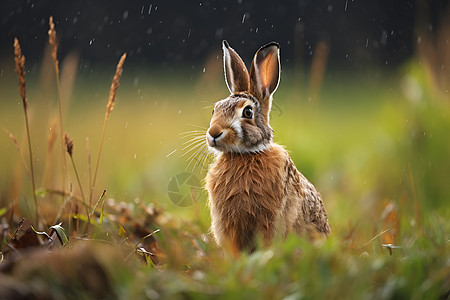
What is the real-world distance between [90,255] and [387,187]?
10.8ft

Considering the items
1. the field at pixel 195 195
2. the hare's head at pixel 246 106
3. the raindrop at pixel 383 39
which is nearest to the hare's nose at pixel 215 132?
the hare's head at pixel 246 106

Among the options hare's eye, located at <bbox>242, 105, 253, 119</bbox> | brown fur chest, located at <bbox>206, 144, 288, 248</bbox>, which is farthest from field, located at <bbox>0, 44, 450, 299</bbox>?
hare's eye, located at <bbox>242, 105, 253, 119</bbox>

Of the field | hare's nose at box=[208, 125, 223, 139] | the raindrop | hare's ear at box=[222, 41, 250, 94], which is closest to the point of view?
the field

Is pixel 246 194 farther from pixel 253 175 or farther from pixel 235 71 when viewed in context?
pixel 235 71

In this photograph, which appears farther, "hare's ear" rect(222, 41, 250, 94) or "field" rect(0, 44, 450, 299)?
"hare's ear" rect(222, 41, 250, 94)

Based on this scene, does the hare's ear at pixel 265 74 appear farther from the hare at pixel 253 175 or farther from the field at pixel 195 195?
the field at pixel 195 195

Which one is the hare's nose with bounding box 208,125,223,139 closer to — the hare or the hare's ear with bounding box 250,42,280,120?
the hare

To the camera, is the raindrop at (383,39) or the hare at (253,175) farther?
the raindrop at (383,39)

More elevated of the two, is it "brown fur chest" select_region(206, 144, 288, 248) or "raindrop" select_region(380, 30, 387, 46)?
"raindrop" select_region(380, 30, 387, 46)

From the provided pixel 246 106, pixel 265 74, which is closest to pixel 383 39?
pixel 265 74

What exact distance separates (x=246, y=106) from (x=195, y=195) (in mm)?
778

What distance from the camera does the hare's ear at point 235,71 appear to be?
10.00ft

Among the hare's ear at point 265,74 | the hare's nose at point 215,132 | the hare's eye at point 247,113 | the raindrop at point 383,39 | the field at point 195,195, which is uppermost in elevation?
the raindrop at point 383,39

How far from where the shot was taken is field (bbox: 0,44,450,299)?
1.68m
